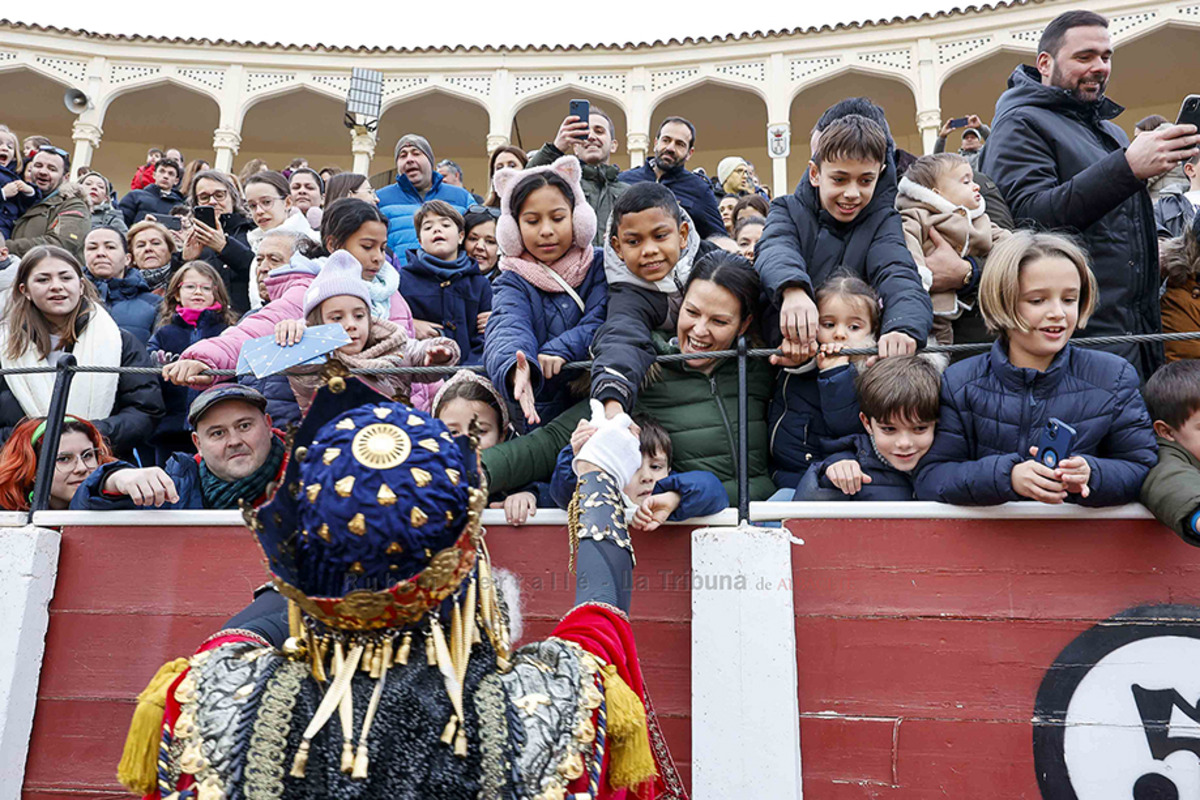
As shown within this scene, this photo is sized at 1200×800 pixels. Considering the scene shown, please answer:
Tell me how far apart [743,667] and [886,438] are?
91 centimetres

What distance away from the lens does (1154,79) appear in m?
18.0

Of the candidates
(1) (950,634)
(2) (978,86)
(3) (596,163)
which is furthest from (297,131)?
(1) (950,634)

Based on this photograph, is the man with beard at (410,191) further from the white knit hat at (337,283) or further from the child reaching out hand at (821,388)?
the child reaching out hand at (821,388)

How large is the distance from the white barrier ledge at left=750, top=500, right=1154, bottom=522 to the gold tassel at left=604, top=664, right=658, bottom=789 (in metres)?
1.39

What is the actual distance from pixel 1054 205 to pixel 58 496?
424 centimetres

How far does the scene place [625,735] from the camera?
1847 mm

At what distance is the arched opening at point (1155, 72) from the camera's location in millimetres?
16906

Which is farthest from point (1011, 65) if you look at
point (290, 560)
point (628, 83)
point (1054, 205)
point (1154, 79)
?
point (290, 560)

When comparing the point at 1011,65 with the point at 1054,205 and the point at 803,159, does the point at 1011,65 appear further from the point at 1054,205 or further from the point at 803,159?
the point at 1054,205

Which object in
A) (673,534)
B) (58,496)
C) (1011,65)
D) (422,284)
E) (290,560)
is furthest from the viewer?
(1011,65)

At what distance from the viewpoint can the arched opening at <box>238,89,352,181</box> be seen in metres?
20.7

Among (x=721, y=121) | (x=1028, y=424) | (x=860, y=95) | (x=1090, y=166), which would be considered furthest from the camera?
(x=721, y=121)

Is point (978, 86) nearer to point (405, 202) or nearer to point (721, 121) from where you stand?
point (721, 121)

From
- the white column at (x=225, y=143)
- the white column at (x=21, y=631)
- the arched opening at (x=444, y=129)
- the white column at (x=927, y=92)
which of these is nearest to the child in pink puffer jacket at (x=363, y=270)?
the white column at (x=21, y=631)
